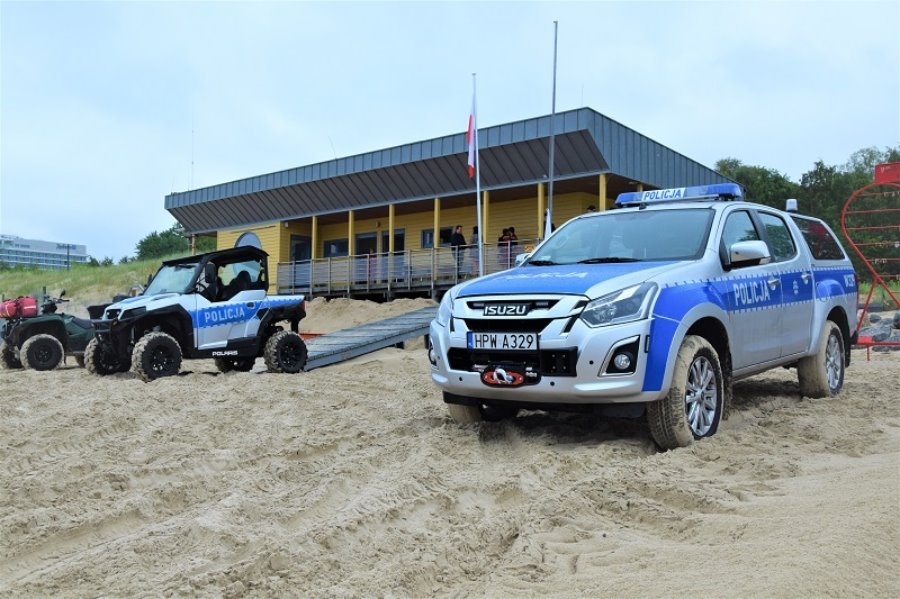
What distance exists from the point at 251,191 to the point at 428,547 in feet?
84.5

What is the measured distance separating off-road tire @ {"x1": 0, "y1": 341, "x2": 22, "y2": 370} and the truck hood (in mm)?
11352

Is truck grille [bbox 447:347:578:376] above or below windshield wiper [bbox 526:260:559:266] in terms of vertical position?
below

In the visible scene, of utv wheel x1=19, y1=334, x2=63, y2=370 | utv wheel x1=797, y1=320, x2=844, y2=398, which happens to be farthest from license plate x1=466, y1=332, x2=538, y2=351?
utv wheel x1=19, y1=334, x2=63, y2=370

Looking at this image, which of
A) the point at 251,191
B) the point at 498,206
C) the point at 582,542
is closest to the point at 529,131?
the point at 498,206

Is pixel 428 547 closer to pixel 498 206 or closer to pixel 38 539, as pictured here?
pixel 38 539

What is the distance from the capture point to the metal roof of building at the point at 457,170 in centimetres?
1802

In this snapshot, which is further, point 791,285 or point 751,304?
point 791,285

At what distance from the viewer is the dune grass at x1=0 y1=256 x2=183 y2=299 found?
4072 cm

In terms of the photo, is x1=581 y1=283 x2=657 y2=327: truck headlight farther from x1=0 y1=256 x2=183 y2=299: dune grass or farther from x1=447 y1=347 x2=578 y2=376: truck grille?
x1=0 y1=256 x2=183 y2=299: dune grass

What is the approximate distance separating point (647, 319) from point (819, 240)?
3.73 m

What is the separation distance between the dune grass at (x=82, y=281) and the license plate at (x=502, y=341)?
36.3 m

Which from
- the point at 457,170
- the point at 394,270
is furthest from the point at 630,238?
the point at 394,270

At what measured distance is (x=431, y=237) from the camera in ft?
81.7

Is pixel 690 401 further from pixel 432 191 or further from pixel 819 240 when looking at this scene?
pixel 432 191
